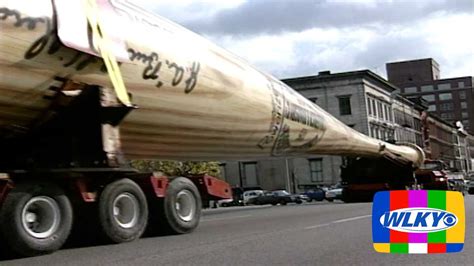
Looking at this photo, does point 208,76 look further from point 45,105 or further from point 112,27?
point 45,105

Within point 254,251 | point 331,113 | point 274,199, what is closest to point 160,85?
point 254,251

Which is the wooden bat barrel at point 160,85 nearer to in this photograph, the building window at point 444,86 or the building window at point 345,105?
the building window at point 345,105

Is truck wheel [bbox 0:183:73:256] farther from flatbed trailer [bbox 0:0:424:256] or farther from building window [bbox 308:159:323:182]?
building window [bbox 308:159:323:182]

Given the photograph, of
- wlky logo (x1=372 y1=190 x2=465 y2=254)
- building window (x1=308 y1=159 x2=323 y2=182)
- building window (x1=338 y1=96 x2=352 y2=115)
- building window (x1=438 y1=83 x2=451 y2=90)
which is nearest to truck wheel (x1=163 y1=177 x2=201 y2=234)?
wlky logo (x1=372 y1=190 x2=465 y2=254)

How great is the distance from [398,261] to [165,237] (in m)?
5.50

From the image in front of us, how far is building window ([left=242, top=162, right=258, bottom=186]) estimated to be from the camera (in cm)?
7138

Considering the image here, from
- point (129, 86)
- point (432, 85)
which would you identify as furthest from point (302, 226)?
point (432, 85)

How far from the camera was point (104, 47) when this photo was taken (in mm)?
10719

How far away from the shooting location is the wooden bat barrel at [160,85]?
9.82 metres

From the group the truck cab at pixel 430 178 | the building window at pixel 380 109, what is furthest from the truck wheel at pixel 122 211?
the building window at pixel 380 109

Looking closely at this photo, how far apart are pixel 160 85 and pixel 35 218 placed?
3458mm

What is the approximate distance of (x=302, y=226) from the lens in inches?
583

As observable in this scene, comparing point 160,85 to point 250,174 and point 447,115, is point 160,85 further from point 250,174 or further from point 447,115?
point 447,115

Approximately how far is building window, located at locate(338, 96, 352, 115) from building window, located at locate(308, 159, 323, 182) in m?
6.16
